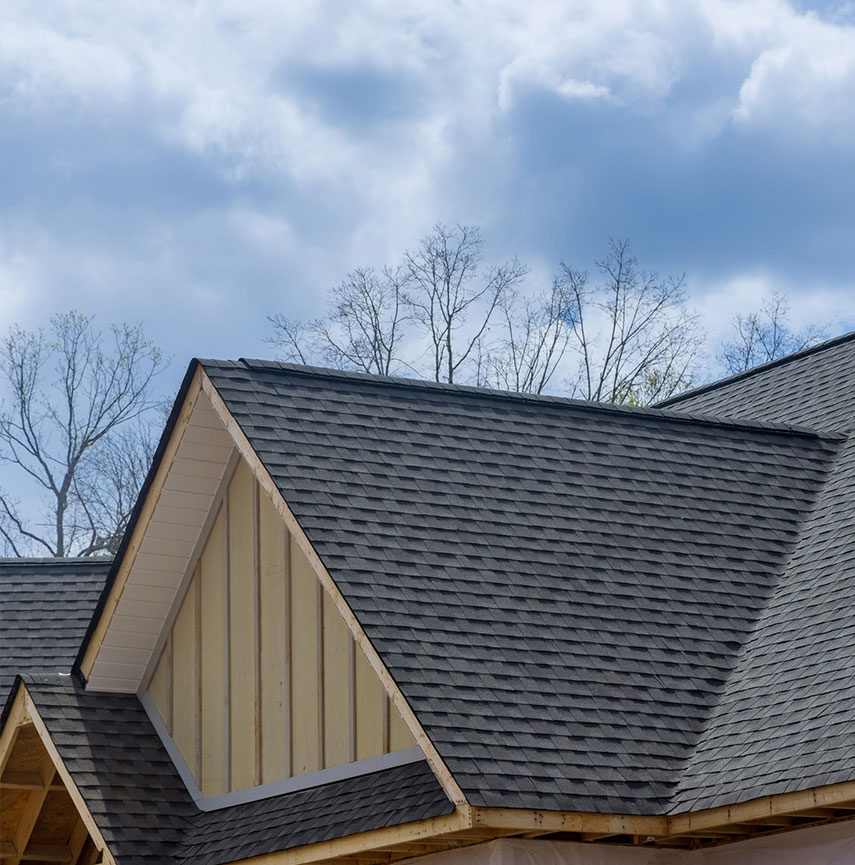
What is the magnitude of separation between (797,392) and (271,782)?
22.0ft

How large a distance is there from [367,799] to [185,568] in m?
3.43

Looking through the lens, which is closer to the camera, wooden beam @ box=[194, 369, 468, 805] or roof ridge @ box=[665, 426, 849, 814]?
wooden beam @ box=[194, 369, 468, 805]

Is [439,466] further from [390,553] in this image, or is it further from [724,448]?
[724,448]

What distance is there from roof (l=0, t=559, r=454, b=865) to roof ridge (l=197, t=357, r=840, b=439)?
9.23 feet

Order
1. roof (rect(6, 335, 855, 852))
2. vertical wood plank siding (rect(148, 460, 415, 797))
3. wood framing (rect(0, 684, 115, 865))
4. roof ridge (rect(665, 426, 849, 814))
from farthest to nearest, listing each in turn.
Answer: wood framing (rect(0, 684, 115, 865)), vertical wood plank siding (rect(148, 460, 415, 797)), roof ridge (rect(665, 426, 849, 814)), roof (rect(6, 335, 855, 852))

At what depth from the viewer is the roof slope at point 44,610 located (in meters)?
14.1

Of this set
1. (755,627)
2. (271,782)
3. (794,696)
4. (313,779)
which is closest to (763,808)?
(794,696)

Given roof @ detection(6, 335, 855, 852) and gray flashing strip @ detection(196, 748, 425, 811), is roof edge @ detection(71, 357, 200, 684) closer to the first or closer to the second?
roof @ detection(6, 335, 855, 852)

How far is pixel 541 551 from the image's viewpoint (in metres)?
9.52

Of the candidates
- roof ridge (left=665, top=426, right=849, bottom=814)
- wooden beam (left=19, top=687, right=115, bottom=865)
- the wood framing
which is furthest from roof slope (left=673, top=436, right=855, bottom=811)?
the wood framing

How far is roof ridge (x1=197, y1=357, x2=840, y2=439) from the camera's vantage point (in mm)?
10461

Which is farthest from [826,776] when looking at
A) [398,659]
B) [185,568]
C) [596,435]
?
[185,568]

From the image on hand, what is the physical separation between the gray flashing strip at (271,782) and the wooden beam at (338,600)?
1.83 ft

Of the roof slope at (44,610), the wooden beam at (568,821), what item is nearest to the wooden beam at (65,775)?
the roof slope at (44,610)
